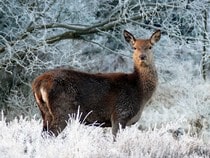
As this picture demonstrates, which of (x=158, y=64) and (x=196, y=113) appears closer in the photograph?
(x=196, y=113)

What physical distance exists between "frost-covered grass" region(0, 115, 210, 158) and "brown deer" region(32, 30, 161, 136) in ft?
0.61

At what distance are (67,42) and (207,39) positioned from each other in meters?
3.71

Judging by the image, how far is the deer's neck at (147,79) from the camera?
9.94 metres

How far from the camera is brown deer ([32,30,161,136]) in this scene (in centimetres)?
901

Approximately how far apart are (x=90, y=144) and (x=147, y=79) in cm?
222

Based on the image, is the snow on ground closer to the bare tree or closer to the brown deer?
the brown deer

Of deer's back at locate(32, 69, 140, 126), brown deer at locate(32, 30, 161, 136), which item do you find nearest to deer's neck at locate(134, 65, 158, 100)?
brown deer at locate(32, 30, 161, 136)

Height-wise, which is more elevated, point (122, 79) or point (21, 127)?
point (122, 79)

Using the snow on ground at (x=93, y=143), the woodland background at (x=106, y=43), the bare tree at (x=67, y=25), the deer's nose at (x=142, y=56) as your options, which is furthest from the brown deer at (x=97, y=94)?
the bare tree at (x=67, y=25)

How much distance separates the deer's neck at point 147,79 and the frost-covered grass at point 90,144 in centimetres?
78

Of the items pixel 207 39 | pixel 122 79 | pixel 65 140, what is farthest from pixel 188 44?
pixel 65 140

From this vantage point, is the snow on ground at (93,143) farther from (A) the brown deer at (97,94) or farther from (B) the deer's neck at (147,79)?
(B) the deer's neck at (147,79)

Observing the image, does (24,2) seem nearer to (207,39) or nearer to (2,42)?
(2,42)

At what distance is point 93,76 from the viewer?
949cm
